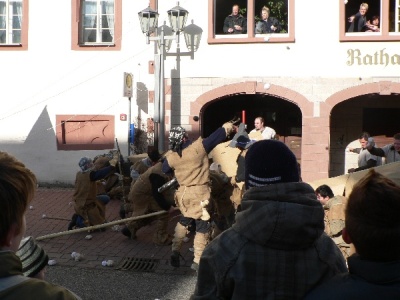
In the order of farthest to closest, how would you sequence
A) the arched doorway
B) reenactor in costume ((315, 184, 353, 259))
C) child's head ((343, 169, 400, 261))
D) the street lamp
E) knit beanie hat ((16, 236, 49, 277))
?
the arched doorway → the street lamp → reenactor in costume ((315, 184, 353, 259)) → knit beanie hat ((16, 236, 49, 277)) → child's head ((343, 169, 400, 261))

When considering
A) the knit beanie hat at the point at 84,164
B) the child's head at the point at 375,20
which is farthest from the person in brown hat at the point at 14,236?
the child's head at the point at 375,20

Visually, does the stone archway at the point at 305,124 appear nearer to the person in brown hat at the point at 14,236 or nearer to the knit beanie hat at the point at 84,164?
the knit beanie hat at the point at 84,164

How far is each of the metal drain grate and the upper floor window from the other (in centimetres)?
1002

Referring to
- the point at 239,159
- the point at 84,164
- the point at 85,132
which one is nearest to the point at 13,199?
the point at 239,159

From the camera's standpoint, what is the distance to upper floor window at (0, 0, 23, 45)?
17.3 meters

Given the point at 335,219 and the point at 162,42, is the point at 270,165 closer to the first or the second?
the point at 335,219

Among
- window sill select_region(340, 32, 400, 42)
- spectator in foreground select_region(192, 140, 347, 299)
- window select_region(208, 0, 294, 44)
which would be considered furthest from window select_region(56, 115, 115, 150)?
spectator in foreground select_region(192, 140, 347, 299)

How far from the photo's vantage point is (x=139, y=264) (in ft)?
29.0

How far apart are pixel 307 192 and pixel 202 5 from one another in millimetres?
13971

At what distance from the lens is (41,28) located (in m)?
17.1

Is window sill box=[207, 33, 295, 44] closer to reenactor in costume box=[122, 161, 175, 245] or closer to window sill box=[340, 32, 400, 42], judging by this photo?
window sill box=[340, 32, 400, 42]

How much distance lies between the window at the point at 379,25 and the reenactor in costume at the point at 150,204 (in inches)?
299

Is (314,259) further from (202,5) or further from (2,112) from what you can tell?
(2,112)

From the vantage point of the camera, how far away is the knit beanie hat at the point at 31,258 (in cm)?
241
